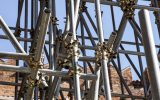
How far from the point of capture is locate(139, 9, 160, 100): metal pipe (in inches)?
78.4

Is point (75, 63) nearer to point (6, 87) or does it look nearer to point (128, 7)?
point (128, 7)

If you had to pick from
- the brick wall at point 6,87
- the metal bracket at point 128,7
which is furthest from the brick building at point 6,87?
the metal bracket at point 128,7

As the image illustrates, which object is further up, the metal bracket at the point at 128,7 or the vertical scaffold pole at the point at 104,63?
the metal bracket at the point at 128,7

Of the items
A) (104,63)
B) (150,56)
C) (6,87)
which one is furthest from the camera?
(6,87)

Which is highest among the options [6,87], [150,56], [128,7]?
Answer: [128,7]

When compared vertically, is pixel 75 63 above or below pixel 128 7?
below

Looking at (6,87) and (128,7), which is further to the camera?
(6,87)

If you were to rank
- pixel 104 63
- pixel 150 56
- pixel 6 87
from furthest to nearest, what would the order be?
pixel 6 87 → pixel 104 63 → pixel 150 56

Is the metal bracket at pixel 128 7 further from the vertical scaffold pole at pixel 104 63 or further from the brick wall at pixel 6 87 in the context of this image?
the brick wall at pixel 6 87

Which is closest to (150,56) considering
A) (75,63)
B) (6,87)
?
(75,63)

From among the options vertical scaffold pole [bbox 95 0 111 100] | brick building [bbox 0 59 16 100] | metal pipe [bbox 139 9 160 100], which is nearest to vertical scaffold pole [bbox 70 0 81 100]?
vertical scaffold pole [bbox 95 0 111 100]

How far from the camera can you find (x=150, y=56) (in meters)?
2.04

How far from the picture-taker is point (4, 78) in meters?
13.8

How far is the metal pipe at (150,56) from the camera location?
1.99 m
